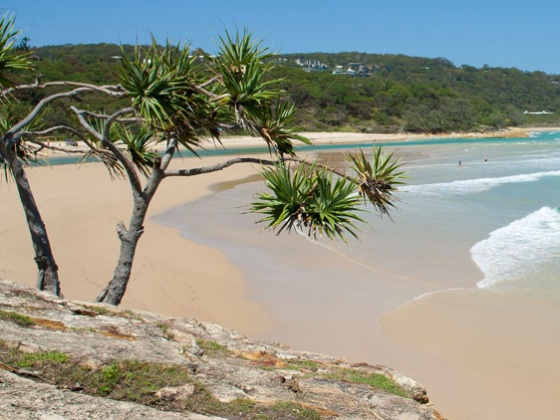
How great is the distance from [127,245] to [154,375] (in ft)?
6.49

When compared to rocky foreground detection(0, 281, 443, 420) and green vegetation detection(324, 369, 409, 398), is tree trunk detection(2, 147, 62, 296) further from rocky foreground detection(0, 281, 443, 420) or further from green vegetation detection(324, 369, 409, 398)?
green vegetation detection(324, 369, 409, 398)

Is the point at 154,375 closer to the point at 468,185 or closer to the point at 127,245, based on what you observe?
the point at 127,245

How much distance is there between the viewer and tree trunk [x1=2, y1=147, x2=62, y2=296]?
555 centimetres

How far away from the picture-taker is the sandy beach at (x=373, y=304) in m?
6.89

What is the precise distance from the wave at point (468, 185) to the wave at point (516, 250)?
603cm

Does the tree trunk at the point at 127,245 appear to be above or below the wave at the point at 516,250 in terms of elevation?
above

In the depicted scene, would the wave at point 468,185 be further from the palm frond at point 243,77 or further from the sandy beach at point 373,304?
the palm frond at point 243,77

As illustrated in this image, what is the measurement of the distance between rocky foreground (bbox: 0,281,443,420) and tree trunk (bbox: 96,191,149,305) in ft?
1.27

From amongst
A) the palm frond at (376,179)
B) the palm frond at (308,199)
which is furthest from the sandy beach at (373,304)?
the palm frond at (376,179)

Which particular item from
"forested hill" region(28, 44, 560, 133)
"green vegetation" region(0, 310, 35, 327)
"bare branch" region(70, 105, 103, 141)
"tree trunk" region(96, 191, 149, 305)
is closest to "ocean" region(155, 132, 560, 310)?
"tree trunk" region(96, 191, 149, 305)

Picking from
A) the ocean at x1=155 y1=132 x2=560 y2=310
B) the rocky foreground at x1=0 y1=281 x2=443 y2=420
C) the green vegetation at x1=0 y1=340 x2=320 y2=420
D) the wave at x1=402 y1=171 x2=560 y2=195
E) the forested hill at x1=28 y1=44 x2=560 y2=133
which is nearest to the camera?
the rocky foreground at x1=0 y1=281 x2=443 y2=420

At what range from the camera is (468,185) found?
26734 millimetres

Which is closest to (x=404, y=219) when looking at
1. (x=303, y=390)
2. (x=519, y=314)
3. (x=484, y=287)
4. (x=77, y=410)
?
(x=484, y=287)

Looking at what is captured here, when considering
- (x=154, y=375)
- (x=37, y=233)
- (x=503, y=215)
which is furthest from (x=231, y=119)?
(x=503, y=215)
